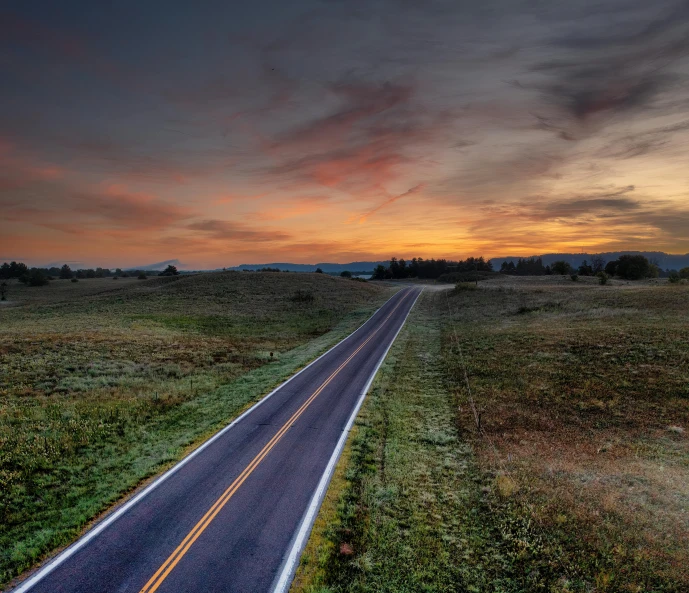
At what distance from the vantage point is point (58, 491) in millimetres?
12602

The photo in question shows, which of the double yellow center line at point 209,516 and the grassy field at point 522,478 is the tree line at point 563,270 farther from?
the double yellow center line at point 209,516

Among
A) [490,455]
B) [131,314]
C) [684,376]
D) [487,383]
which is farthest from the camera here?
[131,314]

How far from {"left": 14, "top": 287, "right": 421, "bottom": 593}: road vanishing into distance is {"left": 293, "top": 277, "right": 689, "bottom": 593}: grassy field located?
105cm

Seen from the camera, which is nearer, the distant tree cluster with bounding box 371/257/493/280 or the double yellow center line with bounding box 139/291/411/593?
the double yellow center line with bounding box 139/291/411/593

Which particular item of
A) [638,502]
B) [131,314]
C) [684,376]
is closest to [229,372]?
[638,502]

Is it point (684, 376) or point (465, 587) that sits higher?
point (684, 376)

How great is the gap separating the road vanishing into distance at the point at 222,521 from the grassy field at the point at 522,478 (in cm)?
105

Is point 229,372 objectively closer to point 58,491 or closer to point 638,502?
point 58,491

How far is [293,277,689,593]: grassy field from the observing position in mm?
9547

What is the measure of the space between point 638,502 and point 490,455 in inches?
203

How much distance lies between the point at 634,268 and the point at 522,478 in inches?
4643

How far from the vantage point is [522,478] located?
1362 cm

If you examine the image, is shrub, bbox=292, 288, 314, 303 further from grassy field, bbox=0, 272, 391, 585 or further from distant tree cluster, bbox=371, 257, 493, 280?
distant tree cluster, bbox=371, 257, 493, 280

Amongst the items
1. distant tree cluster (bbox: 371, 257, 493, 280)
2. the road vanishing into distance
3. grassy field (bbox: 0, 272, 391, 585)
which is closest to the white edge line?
the road vanishing into distance
